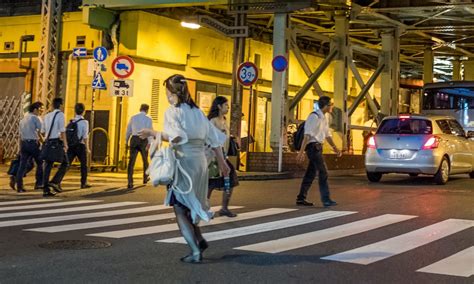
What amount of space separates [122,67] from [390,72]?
45.5ft

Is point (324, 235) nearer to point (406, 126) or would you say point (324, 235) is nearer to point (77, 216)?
point (77, 216)

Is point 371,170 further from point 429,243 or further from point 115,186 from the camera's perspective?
point 429,243

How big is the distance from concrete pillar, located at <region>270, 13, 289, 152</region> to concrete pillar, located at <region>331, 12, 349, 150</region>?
4198mm

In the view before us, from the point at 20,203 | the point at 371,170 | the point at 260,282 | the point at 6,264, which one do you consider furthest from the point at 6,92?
the point at 260,282

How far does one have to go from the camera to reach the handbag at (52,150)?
12.7 metres

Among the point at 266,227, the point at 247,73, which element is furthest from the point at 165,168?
the point at 247,73

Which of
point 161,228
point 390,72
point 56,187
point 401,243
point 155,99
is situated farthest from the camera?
point 390,72

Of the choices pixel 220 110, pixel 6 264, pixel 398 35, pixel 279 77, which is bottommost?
pixel 6 264

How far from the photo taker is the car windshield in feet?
51.0

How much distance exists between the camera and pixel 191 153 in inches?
251

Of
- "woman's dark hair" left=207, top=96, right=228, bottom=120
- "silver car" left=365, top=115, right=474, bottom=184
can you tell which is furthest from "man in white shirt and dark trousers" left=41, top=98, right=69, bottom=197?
"silver car" left=365, top=115, right=474, bottom=184

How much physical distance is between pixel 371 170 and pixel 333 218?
6.72 meters

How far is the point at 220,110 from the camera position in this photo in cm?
938

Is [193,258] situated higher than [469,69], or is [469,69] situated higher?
[469,69]
